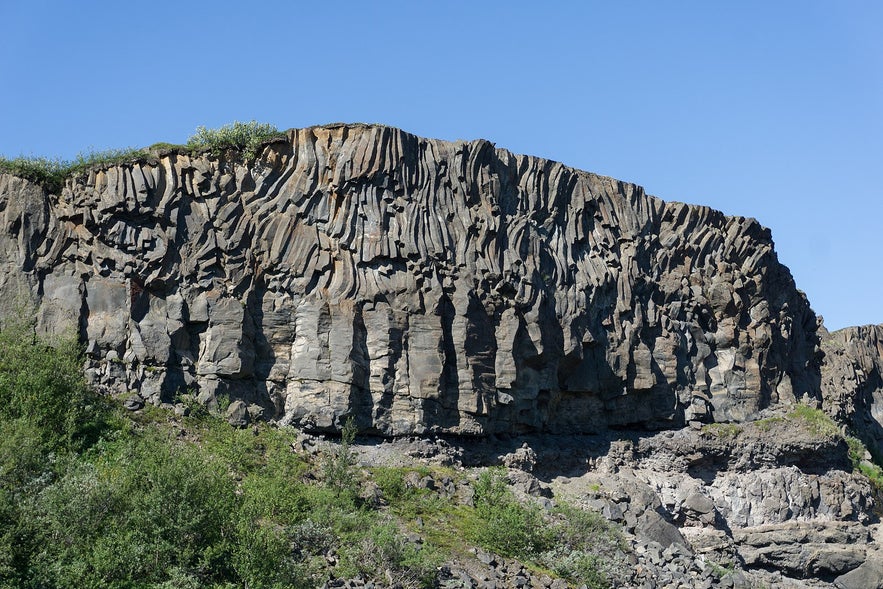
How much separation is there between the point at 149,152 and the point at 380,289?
311 inches

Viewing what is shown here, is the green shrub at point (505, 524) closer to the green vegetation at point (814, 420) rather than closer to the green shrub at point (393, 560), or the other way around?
the green shrub at point (393, 560)

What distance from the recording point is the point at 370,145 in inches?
1444

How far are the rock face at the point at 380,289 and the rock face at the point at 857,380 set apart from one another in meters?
12.8

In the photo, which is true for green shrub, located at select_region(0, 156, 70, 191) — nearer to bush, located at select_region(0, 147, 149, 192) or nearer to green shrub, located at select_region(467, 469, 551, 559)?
bush, located at select_region(0, 147, 149, 192)

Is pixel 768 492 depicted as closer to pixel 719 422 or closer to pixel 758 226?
pixel 719 422

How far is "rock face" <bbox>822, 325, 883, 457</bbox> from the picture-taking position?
180 ft

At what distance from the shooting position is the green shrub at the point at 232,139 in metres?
35.7

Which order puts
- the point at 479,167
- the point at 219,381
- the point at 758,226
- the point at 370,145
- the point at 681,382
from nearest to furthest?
the point at 219,381 < the point at 370,145 < the point at 479,167 < the point at 681,382 < the point at 758,226

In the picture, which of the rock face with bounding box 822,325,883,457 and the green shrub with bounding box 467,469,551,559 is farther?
the rock face with bounding box 822,325,883,457

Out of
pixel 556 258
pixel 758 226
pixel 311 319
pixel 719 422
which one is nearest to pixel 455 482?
pixel 311 319

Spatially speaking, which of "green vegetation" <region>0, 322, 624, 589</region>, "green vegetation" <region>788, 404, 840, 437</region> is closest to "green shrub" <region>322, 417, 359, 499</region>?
"green vegetation" <region>0, 322, 624, 589</region>

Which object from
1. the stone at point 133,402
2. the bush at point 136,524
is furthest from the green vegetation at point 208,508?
the stone at point 133,402

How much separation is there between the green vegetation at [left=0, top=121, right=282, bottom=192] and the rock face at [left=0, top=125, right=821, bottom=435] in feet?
1.05

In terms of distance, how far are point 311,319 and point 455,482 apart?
6296 mm
